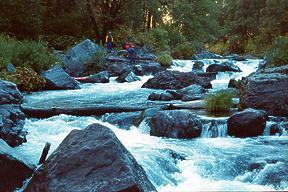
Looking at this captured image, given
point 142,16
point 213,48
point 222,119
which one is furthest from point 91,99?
point 213,48

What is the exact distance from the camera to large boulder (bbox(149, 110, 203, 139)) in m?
9.95

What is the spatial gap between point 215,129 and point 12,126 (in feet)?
14.9

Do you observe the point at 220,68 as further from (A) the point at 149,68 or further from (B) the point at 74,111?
(B) the point at 74,111

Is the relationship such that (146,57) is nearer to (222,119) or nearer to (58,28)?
(58,28)

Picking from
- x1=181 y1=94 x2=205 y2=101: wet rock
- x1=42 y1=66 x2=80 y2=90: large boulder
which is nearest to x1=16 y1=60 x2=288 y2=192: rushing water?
x1=181 y1=94 x2=205 y2=101: wet rock

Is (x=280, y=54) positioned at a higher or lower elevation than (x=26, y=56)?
higher

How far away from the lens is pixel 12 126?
9312mm

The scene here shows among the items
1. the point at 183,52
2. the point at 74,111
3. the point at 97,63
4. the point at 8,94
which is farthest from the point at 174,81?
the point at 183,52

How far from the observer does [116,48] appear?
99.3 feet

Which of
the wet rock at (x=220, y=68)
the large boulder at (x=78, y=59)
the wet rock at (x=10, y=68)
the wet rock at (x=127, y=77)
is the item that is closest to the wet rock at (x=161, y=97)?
the wet rock at (x=10, y=68)

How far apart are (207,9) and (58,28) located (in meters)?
18.1

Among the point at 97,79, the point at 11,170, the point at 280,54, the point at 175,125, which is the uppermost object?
the point at 280,54

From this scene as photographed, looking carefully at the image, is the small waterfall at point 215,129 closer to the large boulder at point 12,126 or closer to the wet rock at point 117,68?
the large boulder at point 12,126

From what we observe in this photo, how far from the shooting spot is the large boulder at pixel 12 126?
8.99 metres
